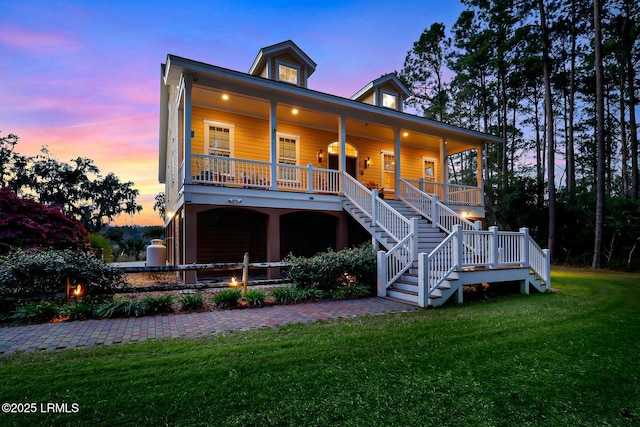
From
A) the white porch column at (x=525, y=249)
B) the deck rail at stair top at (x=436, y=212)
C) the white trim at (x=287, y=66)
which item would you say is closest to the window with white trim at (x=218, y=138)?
the white trim at (x=287, y=66)

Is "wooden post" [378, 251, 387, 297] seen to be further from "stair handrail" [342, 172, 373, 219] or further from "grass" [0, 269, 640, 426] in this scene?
"grass" [0, 269, 640, 426]

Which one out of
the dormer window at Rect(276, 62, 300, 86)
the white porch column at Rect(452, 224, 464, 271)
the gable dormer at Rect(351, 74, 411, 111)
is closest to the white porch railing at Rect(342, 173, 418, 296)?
the white porch column at Rect(452, 224, 464, 271)

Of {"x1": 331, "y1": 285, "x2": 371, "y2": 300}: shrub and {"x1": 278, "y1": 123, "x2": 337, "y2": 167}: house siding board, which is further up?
{"x1": 278, "y1": 123, "x2": 337, "y2": 167}: house siding board

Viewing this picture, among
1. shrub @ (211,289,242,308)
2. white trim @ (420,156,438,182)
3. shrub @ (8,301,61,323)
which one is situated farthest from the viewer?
white trim @ (420,156,438,182)

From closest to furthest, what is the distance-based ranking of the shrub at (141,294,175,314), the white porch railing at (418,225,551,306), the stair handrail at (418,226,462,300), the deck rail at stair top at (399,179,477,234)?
1. the shrub at (141,294,175,314)
2. the stair handrail at (418,226,462,300)
3. the white porch railing at (418,225,551,306)
4. the deck rail at stair top at (399,179,477,234)

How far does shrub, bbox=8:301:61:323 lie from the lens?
5.55 meters

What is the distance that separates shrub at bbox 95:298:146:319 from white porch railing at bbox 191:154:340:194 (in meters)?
4.47

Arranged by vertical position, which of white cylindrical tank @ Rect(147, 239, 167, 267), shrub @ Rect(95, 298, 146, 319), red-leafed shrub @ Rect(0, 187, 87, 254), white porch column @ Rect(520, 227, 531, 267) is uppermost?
red-leafed shrub @ Rect(0, 187, 87, 254)

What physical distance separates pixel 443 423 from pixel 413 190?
1107 cm

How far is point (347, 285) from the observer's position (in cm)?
840

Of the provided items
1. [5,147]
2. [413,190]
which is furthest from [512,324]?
[5,147]

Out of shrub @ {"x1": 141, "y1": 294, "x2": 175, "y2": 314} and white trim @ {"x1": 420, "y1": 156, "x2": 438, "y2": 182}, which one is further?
white trim @ {"x1": 420, "y1": 156, "x2": 438, "y2": 182}

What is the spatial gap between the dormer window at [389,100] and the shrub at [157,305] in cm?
1384

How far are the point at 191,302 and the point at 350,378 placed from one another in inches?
176
